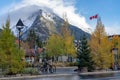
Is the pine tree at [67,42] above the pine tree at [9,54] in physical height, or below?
above

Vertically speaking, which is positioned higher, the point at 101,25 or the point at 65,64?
the point at 101,25

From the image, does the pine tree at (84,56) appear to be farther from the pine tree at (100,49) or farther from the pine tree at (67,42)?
the pine tree at (67,42)

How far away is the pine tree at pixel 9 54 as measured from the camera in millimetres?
41719

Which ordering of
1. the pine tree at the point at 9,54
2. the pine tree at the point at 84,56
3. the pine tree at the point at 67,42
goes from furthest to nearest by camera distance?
1. the pine tree at the point at 67,42
2. the pine tree at the point at 84,56
3. the pine tree at the point at 9,54

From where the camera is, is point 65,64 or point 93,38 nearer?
point 93,38

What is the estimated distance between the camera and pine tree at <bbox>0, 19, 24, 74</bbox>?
41.7 m

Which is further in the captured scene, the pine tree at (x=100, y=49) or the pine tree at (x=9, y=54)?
the pine tree at (x=100, y=49)

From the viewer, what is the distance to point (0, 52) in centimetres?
4156

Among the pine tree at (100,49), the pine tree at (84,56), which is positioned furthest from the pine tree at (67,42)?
the pine tree at (84,56)

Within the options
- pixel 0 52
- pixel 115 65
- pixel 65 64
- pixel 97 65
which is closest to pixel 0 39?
pixel 0 52

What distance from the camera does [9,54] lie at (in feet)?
139

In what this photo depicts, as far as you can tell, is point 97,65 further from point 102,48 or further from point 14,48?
point 14,48

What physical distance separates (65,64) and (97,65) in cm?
2660

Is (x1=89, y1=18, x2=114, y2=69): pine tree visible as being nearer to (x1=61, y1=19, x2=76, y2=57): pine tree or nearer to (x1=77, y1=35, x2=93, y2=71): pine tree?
(x1=77, y1=35, x2=93, y2=71): pine tree
